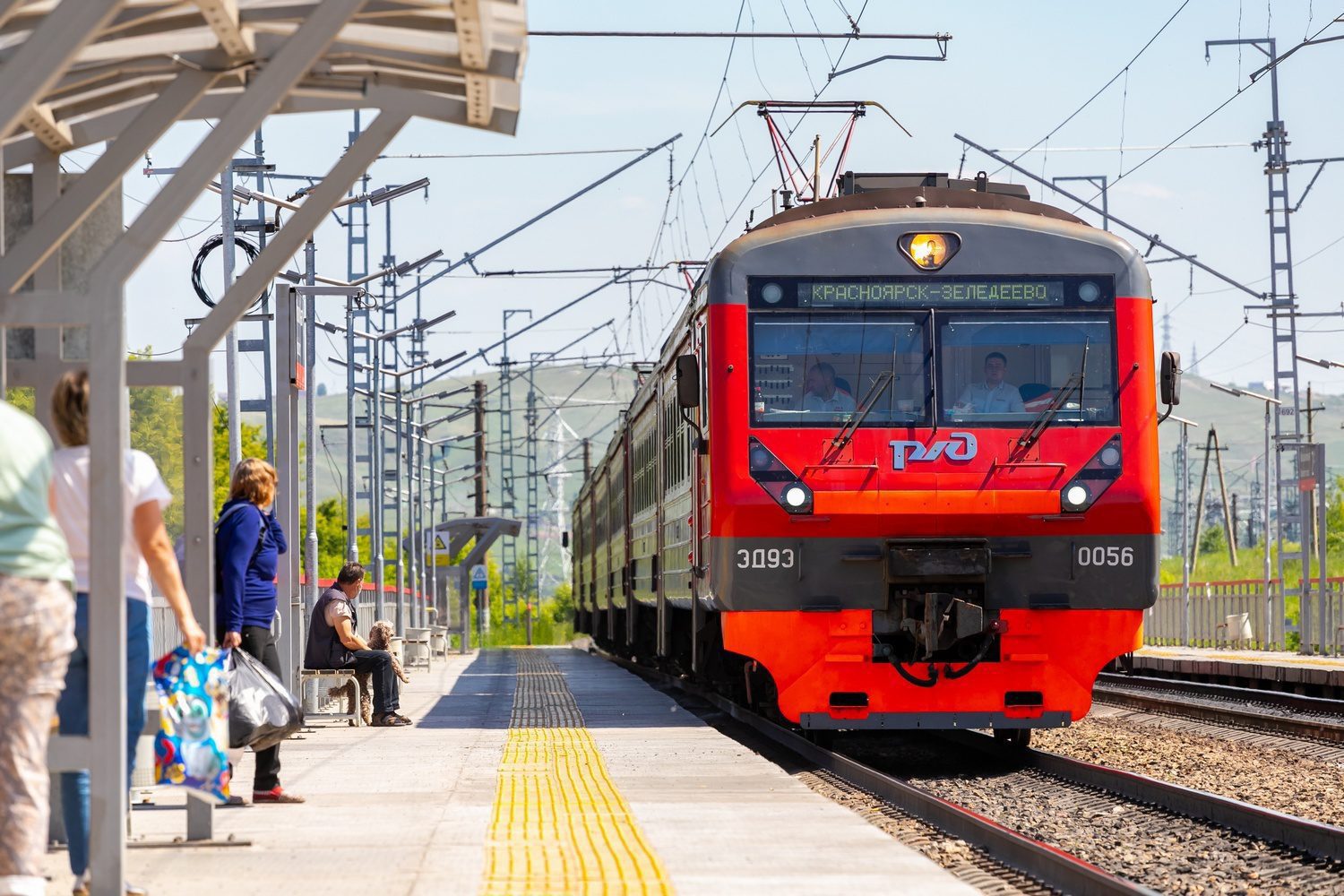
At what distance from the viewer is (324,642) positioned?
53.6ft

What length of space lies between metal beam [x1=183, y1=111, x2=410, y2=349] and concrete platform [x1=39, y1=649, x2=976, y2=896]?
2015 millimetres

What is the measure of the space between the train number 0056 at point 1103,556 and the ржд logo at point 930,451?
92 centimetres

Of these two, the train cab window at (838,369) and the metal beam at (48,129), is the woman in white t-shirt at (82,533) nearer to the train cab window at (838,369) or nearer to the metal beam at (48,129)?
the metal beam at (48,129)

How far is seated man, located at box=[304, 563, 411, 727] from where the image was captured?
16.0 m

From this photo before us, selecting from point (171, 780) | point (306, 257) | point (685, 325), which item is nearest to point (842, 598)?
point (685, 325)

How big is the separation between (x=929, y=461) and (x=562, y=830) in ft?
16.2

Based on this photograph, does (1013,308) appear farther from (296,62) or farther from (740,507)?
(296,62)

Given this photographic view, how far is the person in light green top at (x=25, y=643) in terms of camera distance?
5527mm

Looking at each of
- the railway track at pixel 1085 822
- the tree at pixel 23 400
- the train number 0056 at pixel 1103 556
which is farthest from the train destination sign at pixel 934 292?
the tree at pixel 23 400

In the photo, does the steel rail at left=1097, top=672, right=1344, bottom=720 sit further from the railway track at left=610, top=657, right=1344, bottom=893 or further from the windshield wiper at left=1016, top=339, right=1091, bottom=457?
the windshield wiper at left=1016, top=339, right=1091, bottom=457

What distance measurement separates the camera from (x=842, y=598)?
12.7 m

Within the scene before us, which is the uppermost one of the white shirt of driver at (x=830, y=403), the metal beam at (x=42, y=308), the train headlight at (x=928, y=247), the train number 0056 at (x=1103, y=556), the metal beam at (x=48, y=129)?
the train headlight at (x=928, y=247)

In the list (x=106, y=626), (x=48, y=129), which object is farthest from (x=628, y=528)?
(x=106, y=626)

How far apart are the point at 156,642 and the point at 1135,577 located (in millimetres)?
6635
